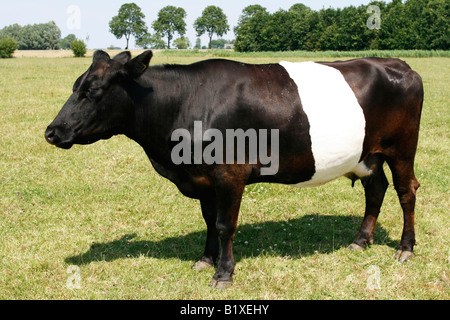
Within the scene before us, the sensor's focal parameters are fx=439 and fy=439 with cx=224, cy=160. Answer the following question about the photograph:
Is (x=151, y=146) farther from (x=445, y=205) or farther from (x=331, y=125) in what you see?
(x=445, y=205)

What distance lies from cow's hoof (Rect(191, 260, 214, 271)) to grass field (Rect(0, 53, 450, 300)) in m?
0.10

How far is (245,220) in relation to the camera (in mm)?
6516

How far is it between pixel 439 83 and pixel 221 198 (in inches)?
875

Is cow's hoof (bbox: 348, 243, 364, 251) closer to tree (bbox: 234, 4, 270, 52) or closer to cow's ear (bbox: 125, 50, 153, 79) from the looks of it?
cow's ear (bbox: 125, 50, 153, 79)

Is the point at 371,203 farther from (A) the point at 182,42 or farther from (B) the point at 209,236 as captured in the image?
(A) the point at 182,42

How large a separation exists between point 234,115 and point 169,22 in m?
142

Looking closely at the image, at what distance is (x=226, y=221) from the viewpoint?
4520mm

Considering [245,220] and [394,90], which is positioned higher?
[394,90]

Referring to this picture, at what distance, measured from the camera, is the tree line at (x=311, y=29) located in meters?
76.1

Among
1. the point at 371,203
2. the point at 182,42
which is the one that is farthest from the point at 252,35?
the point at 371,203

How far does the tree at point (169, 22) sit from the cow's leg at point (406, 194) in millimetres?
138610

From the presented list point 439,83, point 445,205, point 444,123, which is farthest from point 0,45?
point 445,205
